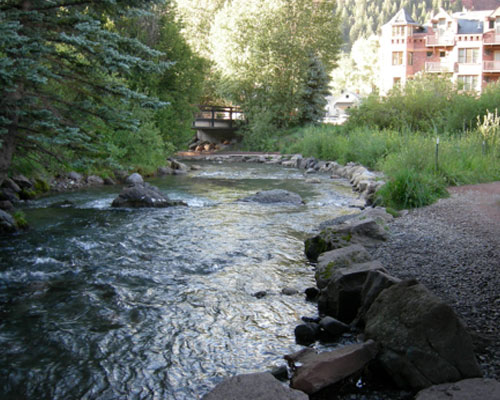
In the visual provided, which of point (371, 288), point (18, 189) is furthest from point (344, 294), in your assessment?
point (18, 189)

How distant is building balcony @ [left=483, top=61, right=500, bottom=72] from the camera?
149 feet

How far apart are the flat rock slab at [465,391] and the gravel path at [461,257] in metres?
0.32

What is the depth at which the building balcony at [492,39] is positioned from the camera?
45425 mm

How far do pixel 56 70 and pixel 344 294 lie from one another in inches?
270

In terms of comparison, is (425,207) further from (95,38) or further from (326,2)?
(326,2)

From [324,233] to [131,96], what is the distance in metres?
4.17

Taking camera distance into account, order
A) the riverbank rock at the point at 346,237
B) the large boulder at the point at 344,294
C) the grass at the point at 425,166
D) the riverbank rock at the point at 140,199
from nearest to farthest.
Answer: the large boulder at the point at 344,294, the riverbank rock at the point at 346,237, the grass at the point at 425,166, the riverbank rock at the point at 140,199

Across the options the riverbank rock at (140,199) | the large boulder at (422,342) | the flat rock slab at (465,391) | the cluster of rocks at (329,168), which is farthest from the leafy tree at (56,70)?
the cluster of rocks at (329,168)

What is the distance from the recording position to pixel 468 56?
47156 mm

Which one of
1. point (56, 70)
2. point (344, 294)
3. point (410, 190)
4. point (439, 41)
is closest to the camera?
point (344, 294)

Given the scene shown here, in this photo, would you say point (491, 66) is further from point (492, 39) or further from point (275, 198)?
point (275, 198)

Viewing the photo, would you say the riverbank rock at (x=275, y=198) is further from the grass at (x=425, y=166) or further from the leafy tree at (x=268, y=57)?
the leafy tree at (x=268, y=57)

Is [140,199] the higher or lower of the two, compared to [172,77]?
lower

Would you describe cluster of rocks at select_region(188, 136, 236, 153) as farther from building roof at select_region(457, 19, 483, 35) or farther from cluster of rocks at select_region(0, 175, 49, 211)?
building roof at select_region(457, 19, 483, 35)
